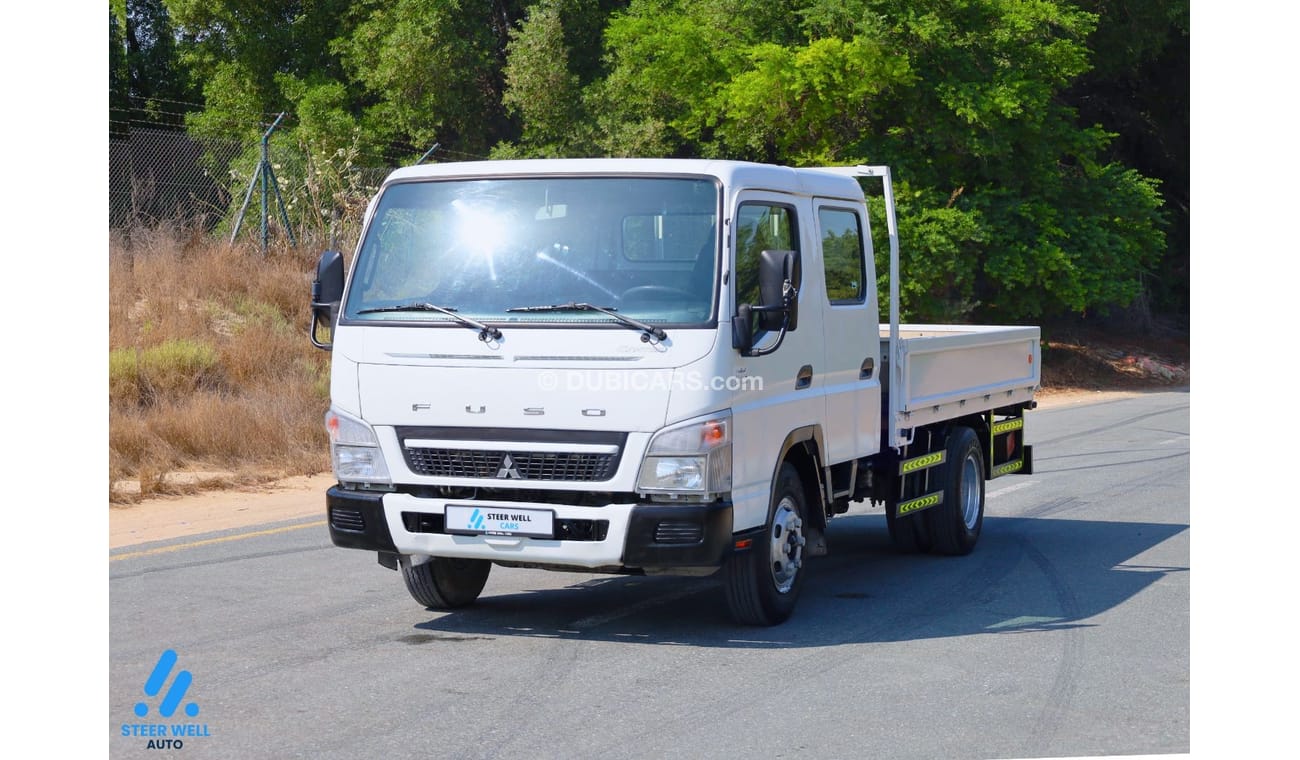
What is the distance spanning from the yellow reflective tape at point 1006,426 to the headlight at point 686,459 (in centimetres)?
461

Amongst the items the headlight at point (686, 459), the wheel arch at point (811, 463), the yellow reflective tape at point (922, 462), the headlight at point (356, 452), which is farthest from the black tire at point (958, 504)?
the headlight at point (356, 452)

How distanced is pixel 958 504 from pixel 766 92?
16209 millimetres

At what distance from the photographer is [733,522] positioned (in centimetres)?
714

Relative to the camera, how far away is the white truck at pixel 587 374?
702cm

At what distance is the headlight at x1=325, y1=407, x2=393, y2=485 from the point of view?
741 centimetres

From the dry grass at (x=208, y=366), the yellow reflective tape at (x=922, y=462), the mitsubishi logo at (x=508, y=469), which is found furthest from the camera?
the dry grass at (x=208, y=366)

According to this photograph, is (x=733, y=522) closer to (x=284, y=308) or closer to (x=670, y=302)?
→ (x=670, y=302)

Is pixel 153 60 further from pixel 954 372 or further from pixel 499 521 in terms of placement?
pixel 499 521

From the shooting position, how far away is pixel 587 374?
23.2 feet

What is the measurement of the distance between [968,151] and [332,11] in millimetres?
12879

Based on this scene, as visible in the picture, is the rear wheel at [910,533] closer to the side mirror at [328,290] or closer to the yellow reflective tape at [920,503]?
the yellow reflective tape at [920,503]

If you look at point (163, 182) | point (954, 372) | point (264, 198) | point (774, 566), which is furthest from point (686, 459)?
point (163, 182)

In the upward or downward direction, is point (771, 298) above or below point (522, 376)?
above

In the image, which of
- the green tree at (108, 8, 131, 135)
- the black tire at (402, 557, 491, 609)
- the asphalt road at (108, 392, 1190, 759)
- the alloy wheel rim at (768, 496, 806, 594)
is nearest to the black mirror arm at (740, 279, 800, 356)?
the alloy wheel rim at (768, 496, 806, 594)
